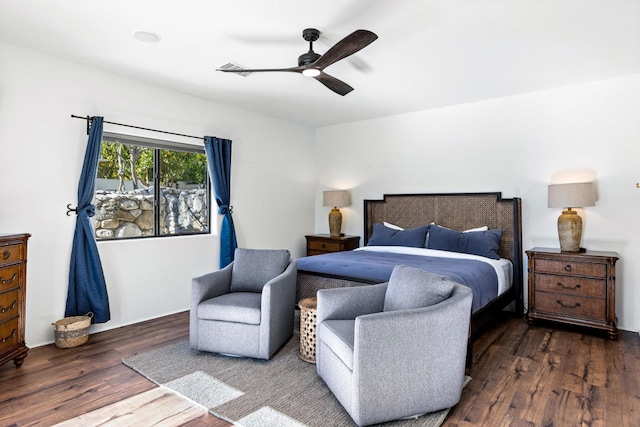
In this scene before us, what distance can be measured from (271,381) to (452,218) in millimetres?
3227

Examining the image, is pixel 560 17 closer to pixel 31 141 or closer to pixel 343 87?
pixel 343 87

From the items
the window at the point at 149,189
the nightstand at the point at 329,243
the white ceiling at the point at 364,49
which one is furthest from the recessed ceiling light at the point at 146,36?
the nightstand at the point at 329,243

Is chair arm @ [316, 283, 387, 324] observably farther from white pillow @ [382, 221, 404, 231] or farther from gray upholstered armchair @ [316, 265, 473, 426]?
white pillow @ [382, 221, 404, 231]

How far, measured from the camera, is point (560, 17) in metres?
2.61

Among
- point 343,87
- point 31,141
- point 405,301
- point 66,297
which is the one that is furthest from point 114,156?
point 405,301

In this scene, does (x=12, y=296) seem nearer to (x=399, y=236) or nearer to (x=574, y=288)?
(x=399, y=236)

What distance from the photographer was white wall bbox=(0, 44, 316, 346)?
10.4 ft

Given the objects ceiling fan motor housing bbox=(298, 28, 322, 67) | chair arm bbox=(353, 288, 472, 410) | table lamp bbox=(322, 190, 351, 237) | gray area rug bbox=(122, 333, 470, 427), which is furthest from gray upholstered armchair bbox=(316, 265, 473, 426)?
table lamp bbox=(322, 190, 351, 237)

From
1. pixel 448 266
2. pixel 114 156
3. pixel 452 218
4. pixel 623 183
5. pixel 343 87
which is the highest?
pixel 343 87

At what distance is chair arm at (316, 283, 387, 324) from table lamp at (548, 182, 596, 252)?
238 cm

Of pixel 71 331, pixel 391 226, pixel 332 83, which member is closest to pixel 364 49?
pixel 332 83

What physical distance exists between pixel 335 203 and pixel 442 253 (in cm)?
191

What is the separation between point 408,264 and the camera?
3609 millimetres

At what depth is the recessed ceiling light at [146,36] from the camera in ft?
9.28
